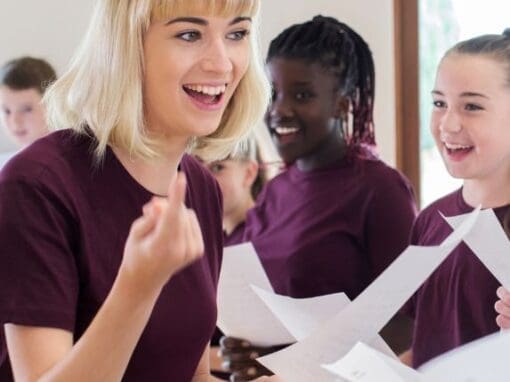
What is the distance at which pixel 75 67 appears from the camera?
1.17 metres

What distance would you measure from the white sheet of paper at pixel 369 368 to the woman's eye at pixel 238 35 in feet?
1.48

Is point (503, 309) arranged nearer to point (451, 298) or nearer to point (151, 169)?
point (451, 298)

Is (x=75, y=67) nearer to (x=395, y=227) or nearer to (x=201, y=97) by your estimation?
(x=201, y=97)

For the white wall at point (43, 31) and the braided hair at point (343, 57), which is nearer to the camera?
the braided hair at point (343, 57)

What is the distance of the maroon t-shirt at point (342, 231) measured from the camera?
1.76m

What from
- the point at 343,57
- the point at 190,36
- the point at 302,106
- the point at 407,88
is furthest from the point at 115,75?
the point at 407,88

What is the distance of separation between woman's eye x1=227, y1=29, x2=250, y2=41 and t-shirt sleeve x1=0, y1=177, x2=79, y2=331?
0.35 meters

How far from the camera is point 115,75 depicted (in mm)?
1101

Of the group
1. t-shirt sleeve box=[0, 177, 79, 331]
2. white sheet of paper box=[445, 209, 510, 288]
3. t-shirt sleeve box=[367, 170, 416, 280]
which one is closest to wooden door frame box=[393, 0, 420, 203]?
t-shirt sleeve box=[367, 170, 416, 280]

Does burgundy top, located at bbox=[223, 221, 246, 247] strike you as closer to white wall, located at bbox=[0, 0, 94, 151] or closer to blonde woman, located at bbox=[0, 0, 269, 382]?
blonde woman, located at bbox=[0, 0, 269, 382]

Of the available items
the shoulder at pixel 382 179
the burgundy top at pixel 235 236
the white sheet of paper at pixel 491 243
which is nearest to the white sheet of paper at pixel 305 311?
the white sheet of paper at pixel 491 243

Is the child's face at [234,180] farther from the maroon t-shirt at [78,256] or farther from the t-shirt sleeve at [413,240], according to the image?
the maroon t-shirt at [78,256]

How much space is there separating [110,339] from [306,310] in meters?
0.43

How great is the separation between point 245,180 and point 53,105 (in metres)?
1.25
